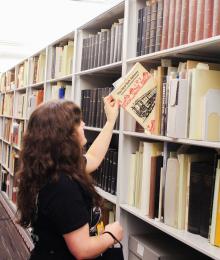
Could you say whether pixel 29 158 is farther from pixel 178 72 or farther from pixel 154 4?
pixel 154 4

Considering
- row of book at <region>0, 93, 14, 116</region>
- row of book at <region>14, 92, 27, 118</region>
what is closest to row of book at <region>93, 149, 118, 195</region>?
row of book at <region>14, 92, 27, 118</region>

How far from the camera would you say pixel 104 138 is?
6.66 ft

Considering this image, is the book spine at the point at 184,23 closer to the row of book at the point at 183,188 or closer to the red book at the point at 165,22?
the red book at the point at 165,22

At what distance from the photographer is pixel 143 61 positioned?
1956 millimetres

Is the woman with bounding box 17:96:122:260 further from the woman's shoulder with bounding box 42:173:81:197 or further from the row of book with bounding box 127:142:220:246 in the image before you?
the row of book with bounding box 127:142:220:246

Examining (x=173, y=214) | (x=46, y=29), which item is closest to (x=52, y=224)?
(x=173, y=214)

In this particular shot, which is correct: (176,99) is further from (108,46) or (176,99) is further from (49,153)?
(108,46)

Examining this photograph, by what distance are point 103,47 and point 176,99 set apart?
102 cm

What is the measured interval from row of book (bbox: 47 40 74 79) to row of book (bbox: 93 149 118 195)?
106 centimetres

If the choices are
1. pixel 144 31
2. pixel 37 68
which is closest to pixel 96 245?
pixel 144 31


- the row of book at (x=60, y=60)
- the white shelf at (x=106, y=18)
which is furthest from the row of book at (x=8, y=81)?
the white shelf at (x=106, y=18)

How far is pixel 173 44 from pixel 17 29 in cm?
437

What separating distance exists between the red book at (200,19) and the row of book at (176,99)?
0.36 feet

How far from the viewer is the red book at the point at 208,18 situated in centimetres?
147
